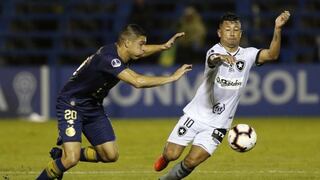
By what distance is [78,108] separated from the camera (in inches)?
389

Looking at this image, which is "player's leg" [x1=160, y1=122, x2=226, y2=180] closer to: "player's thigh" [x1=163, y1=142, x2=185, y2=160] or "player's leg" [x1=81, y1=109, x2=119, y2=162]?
"player's thigh" [x1=163, y1=142, x2=185, y2=160]

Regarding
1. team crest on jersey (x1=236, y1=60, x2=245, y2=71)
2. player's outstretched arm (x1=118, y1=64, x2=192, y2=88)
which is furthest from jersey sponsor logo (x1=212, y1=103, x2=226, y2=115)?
player's outstretched arm (x1=118, y1=64, x2=192, y2=88)

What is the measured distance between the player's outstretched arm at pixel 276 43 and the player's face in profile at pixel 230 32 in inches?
13.6

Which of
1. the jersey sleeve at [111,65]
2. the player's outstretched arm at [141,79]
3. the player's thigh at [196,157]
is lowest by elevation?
the player's thigh at [196,157]

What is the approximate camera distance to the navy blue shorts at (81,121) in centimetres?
973

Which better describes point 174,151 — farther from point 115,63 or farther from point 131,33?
point 131,33

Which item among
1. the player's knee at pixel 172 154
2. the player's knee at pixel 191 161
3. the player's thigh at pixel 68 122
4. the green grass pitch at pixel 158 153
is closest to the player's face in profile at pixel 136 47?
the player's thigh at pixel 68 122

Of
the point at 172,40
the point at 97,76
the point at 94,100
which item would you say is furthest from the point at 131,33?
the point at 94,100

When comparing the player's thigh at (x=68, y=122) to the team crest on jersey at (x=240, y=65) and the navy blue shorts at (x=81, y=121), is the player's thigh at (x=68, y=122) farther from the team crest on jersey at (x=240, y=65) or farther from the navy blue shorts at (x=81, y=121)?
the team crest on jersey at (x=240, y=65)

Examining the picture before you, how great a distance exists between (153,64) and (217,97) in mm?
11363

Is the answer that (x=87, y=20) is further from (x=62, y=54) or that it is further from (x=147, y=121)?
(x=147, y=121)

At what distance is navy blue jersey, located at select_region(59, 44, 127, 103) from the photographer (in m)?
9.50

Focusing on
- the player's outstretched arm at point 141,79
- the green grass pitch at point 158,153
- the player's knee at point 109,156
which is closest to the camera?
the player's outstretched arm at point 141,79

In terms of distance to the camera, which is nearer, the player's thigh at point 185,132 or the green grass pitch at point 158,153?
the player's thigh at point 185,132
